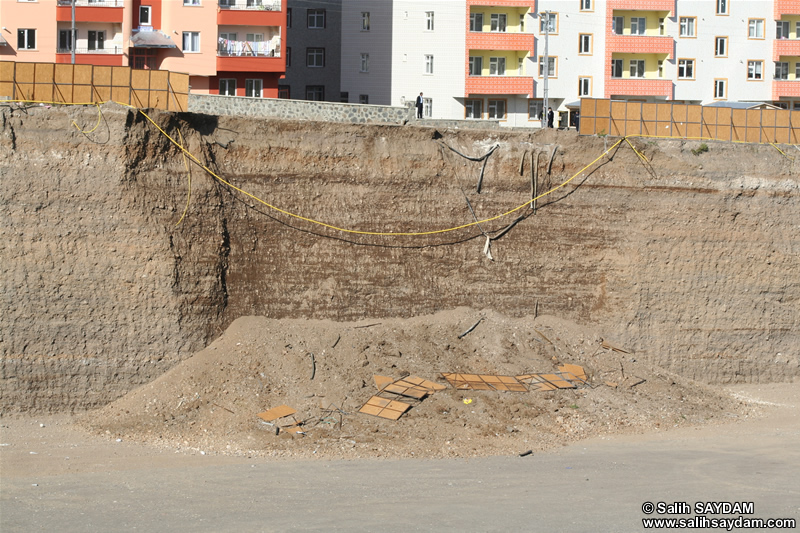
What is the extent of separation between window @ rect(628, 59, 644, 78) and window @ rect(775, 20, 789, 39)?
647 cm

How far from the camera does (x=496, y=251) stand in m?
20.9

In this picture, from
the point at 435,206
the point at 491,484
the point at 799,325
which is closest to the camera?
the point at 491,484

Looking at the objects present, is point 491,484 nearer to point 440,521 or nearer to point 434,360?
point 440,521

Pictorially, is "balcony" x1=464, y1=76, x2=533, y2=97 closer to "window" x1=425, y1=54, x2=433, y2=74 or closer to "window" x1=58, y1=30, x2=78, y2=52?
"window" x1=425, y1=54, x2=433, y2=74

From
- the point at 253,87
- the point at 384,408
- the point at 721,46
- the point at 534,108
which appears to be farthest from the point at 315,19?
the point at 384,408

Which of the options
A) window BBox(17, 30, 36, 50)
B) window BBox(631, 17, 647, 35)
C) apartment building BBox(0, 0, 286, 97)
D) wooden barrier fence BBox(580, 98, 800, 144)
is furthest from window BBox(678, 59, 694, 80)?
window BBox(17, 30, 36, 50)

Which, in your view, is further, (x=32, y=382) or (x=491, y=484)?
(x=32, y=382)

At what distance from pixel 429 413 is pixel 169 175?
295 inches

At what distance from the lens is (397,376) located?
18.3 metres

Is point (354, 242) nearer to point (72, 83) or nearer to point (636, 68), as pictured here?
point (72, 83)

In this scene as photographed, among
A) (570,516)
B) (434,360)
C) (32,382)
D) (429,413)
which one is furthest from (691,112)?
(32,382)

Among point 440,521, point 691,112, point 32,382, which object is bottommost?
point 440,521

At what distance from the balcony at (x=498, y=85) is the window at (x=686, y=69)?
7.39 m

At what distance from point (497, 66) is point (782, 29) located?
13.6 metres
